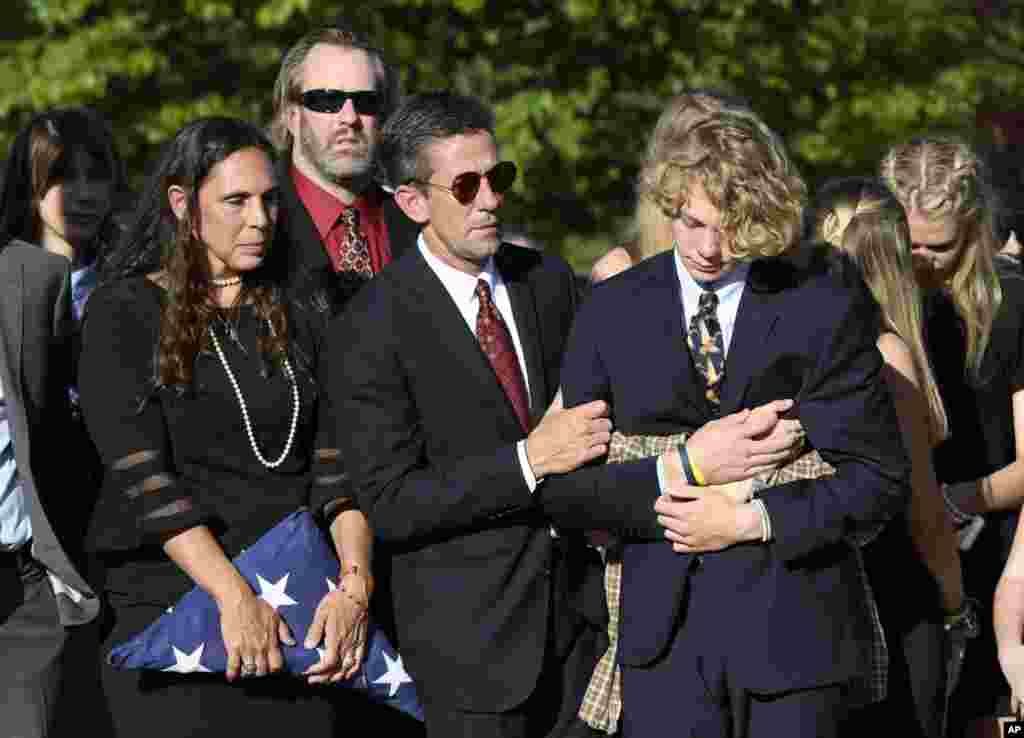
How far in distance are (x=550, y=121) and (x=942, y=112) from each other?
3296 millimetres

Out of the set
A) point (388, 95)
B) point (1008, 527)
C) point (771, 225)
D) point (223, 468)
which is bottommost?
point (1008, 527)

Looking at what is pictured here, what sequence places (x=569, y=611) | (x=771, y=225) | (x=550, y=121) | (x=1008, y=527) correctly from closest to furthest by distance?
(x=771, y=225), (x=569, y=611), (x=1008, y=527), (x=550, y=121)

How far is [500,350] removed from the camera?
183 inches

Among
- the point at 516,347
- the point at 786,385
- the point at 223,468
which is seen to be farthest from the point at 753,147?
the point at 223,468

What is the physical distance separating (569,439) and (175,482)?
100cm

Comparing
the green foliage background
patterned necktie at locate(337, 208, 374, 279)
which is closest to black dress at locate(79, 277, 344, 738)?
patterned necktie at locate(337, 208, 374, 279)

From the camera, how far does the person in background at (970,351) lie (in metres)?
5.47

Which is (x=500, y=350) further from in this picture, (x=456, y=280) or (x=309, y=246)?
(x=309, y=246)

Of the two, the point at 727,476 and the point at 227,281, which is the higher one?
the point at 227,281

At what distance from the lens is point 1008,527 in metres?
5.66

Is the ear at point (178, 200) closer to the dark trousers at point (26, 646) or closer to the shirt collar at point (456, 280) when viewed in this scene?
the shirt collar at point (456, 280)

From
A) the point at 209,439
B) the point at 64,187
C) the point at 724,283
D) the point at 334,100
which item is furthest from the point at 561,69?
the point at 724,283

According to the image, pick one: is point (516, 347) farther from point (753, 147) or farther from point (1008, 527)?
point (1008, 527)

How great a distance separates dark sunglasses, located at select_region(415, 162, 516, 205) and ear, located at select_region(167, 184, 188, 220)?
2.08 feet
